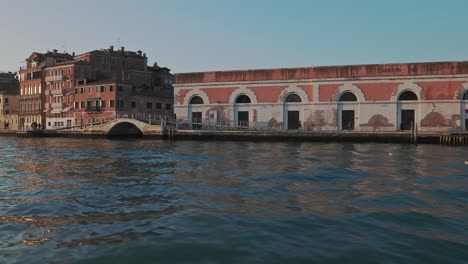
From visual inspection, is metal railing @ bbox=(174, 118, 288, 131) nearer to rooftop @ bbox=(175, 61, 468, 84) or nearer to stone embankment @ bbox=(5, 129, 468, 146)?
stone embankment @ bbox=(5, 129, 468, 146)

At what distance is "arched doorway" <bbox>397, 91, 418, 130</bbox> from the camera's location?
31438 millimetres

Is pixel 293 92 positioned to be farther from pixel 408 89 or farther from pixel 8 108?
pixel 8 108

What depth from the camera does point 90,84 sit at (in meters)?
48.2

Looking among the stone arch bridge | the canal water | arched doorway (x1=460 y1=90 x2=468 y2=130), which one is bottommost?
the canal water

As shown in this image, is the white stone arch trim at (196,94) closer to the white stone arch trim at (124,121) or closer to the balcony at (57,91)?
the white stone arch trim at (124,121)

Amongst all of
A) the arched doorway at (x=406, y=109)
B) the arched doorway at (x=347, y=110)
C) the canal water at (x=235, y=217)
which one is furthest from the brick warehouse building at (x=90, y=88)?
the canal water at (x=235, y=217)

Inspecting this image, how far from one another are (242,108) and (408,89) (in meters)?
13.3

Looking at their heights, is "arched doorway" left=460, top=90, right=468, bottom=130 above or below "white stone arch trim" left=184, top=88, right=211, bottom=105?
below

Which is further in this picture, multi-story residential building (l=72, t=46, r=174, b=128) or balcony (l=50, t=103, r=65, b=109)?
balcony (l=50, t=103, r=65, b=109)

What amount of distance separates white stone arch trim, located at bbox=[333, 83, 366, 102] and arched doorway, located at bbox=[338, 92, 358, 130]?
23 centimetres

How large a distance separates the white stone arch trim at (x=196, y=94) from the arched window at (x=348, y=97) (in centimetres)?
1151

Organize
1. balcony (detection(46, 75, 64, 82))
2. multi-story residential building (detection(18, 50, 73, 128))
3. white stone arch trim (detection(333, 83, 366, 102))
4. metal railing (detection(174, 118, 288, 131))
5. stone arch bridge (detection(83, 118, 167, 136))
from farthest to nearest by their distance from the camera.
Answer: multi-story residential building (detection(18, 50, 73, 128)) → balcony (detection(46, 75, 64, 82)) → stone arch bridge (detection(83, 118, 167, 136)) → metal railing (detection(174, 118, 288, 131)) → white stone arch trim (detection(333, 83, 366, 102))

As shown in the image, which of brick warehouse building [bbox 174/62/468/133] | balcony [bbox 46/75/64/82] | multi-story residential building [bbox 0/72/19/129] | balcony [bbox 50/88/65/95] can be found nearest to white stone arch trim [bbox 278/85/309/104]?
brick warehouse building [bbox 174/62/468/133]

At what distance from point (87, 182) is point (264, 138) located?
69.9 ft
